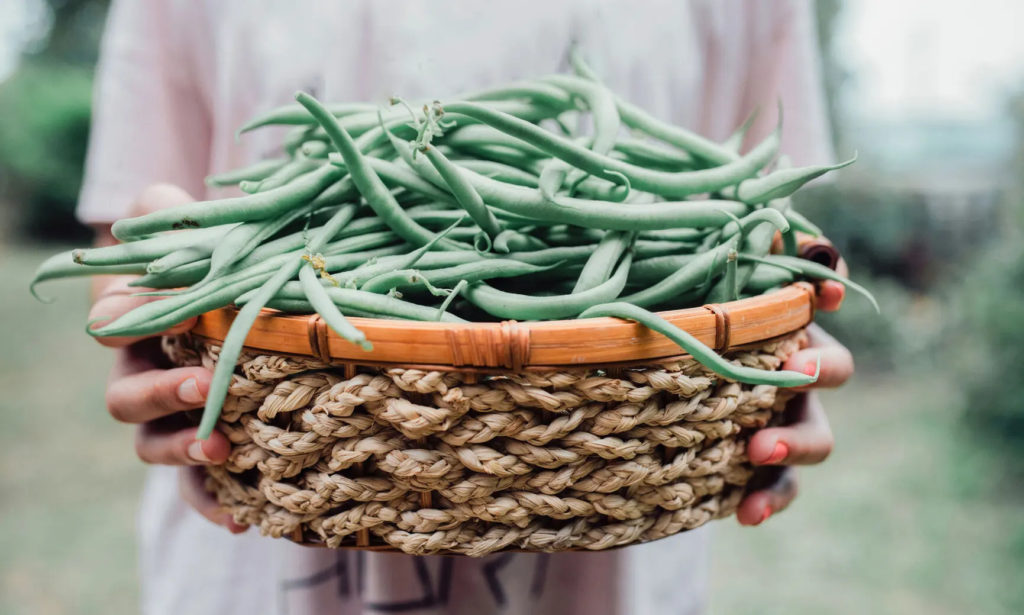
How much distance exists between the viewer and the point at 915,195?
4410mm

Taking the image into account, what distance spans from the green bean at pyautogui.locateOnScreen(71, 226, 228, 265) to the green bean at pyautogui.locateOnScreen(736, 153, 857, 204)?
429 millimetres

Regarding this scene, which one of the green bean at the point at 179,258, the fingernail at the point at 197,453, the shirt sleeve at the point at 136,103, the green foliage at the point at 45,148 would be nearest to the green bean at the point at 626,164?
the green bean at the point at 179,258

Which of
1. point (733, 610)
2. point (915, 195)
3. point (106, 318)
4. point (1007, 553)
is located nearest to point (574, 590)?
point (106, 318)

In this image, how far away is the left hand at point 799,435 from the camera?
0.66 metres

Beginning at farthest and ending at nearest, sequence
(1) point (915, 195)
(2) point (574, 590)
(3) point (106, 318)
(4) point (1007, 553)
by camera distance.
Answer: (1) point (915, 195) → (4) point (1007, 553) → (2) point (574, 590) → (3) point (106, 318)

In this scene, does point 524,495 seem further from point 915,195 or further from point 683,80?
point 915,195

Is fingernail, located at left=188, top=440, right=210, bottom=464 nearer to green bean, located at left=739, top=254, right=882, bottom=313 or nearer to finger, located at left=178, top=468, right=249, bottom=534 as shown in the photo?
finger, located at left=178, top=468, right=249, bottom=534

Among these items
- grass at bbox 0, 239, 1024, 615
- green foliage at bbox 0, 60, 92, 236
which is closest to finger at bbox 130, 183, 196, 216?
grass at bbox 0, 239, 1024, 615

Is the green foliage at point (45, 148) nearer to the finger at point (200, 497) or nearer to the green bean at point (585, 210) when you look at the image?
the finger at point (200, 497)

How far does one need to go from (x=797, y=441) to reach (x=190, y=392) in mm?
491

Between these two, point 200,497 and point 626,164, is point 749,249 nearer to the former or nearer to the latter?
point 626,164

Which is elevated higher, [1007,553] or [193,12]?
[193,12]

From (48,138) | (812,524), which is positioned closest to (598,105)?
(812,524)

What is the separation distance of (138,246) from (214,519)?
0.26 metres
